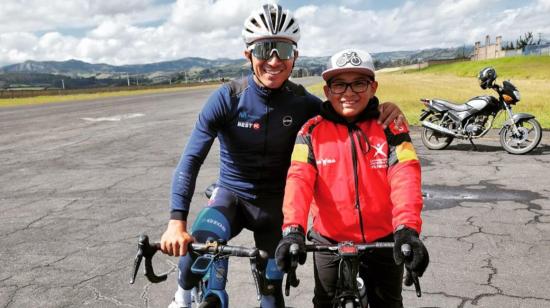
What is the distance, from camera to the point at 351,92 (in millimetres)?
2422

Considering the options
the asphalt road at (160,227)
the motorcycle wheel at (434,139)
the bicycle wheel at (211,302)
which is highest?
the bicycle wheel at (211,302)

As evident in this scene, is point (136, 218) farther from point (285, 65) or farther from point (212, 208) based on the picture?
point (285, 65)

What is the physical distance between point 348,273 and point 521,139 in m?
8.36

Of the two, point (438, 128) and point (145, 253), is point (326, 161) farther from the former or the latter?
point (438, 128)

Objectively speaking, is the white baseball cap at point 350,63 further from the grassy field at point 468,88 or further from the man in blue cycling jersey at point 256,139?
the grassy field at point 468,88

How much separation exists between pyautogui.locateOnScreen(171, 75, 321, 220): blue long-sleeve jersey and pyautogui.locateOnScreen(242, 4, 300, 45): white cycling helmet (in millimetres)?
311

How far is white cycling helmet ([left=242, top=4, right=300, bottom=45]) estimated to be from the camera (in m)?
2.76

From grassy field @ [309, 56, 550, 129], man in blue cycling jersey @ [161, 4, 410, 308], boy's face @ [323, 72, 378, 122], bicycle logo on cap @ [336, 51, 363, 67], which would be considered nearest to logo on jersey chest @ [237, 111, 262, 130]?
man in blue cycling jersey @ [161, 4, 410, 308]

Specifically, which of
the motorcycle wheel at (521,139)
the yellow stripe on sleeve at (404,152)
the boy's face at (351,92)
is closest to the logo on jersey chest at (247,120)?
the boy's face at (351,92)

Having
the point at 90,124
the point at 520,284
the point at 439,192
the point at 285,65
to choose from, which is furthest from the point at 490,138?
the point at 90,124

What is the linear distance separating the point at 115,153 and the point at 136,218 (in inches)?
201

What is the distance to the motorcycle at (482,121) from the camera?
8.95 metres

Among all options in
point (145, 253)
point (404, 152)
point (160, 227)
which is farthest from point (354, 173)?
point (160, 227)

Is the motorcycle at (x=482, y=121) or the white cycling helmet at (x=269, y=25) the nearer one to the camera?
the white cycling helmet at (x=269, y=25)
